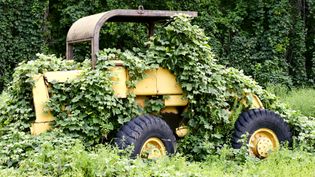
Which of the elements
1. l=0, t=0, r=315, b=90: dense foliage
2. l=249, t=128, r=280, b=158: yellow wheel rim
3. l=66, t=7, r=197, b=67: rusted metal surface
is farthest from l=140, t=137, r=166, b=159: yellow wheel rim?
l=0, t=0, r=315, b=90: dense foliage

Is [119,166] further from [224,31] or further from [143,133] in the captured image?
[224,31]

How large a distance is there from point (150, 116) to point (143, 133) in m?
0.36

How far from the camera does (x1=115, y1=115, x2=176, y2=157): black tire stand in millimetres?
7129

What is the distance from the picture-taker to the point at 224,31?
2098cm

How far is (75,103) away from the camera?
725 centimetres

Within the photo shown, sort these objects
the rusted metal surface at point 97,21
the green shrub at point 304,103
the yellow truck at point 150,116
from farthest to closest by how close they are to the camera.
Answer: the green shrub at point 304,103, the rusted metal surface at point 97,21, the yellow truck at point 150,116

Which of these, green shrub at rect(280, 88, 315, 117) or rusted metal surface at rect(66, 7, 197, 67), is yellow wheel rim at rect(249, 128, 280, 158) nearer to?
rusted metal surface at rect(66, 7, 197, 67)

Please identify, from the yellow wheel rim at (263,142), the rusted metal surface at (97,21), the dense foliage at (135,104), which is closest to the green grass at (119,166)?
the dense foliage at (135,104)

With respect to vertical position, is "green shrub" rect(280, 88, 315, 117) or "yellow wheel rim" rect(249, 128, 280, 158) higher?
"green shrub" rect(280, 88, 315, 117)

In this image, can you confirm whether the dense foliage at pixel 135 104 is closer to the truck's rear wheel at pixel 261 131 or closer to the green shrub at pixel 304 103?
the truck's rear wheel at pixel 261 131

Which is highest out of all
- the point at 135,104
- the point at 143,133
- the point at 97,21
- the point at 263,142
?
the point at 97,21

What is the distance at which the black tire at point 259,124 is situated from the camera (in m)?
8.30

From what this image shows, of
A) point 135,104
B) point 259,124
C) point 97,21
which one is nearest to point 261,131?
point 259,124

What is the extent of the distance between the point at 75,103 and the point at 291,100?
28.2 ft
